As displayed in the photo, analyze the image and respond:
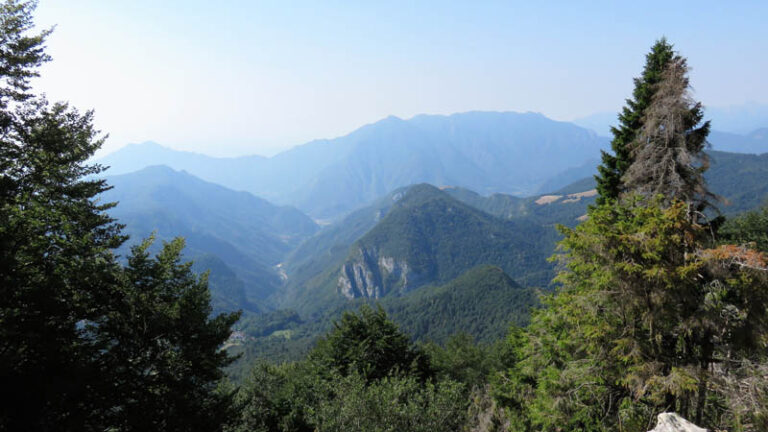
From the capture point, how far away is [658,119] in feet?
46.9

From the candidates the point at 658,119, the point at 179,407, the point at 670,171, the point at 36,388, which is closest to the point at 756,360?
the point at 670,171

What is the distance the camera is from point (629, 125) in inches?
719

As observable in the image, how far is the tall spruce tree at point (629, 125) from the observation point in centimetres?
1666

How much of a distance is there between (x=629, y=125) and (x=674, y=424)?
14.8 meters

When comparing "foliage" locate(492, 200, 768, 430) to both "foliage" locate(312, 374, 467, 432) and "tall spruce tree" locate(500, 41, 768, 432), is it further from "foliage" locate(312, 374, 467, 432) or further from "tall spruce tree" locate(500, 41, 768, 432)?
"foliage" locate(312, 374, 467, 432)

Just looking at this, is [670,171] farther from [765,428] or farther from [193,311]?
[193,311]

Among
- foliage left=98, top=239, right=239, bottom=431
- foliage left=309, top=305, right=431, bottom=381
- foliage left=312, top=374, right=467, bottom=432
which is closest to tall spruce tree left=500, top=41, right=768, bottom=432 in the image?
foliage left=312, top=374, right=467, bottom=432

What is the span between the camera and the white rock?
27.6 ft

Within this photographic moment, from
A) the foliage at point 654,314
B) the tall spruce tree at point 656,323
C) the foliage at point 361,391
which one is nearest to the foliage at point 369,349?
the foliage at point 361,391

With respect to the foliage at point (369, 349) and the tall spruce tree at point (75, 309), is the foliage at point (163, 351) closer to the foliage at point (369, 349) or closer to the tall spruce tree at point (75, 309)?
the tall spruce tree at point (75, 309)

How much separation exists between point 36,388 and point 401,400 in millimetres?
12420

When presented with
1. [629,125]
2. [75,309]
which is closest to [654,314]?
[629,125]

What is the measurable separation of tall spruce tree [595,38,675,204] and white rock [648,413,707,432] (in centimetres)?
997

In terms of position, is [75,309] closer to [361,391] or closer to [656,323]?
[361,391]
